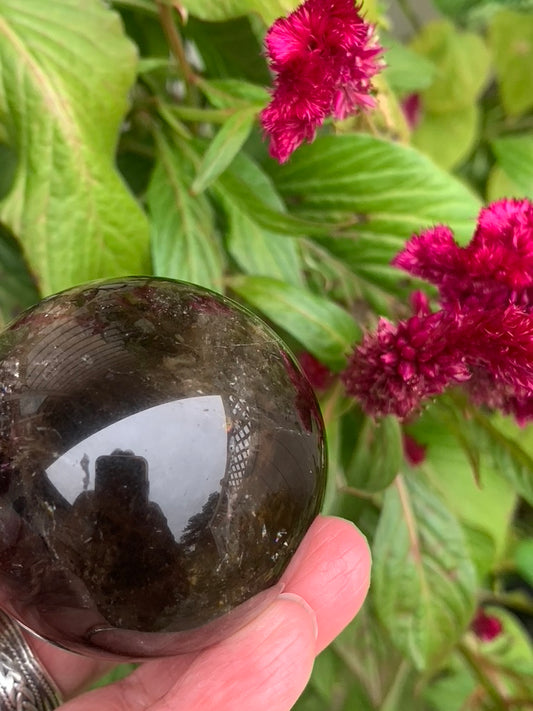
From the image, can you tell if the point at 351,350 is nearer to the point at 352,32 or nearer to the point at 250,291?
the point at 250,291

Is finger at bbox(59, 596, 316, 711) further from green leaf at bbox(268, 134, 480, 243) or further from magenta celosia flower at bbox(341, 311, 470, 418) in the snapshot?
green leaf at bbox(268, 134, 480, 243)

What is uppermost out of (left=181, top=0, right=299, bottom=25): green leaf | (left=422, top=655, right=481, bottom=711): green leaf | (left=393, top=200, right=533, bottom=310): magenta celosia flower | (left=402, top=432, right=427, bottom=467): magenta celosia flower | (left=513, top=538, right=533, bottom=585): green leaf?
(left=181, top=0, right=299, bottom=25): green leaf

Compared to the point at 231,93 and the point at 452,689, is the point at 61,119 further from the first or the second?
the point at 452,689

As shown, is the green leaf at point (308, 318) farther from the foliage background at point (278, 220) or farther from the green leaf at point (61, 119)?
the green leaf at point (61, 119)

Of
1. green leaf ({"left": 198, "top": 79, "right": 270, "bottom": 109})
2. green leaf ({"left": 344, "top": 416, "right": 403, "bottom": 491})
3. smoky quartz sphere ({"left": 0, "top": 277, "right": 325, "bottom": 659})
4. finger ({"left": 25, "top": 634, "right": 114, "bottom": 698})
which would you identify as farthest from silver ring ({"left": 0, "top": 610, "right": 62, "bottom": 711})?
green leaf ({"left": 198, "top": 79, "right": 270, "bottom": 109})

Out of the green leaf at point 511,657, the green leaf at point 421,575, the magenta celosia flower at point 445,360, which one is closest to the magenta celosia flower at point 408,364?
the magenta celosia flower at point 445,360

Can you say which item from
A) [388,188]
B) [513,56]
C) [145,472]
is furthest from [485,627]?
[513,56]

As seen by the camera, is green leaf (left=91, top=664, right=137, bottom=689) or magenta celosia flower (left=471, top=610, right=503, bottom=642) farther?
magenta celosia flower (left=471, top=610, right=503, bottom=642)
